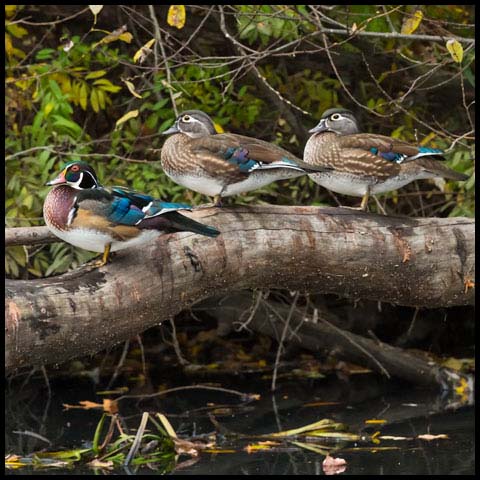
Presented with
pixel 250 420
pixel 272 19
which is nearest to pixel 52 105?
pixel 272 19

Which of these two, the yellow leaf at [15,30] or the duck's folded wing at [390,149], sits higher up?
the yellow leaf at [15,30]

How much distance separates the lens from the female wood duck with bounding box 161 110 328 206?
2.99 m

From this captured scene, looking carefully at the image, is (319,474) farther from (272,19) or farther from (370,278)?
(272,19)

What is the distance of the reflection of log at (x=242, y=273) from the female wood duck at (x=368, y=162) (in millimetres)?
96

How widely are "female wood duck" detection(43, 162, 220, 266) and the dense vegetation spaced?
1.74 meters

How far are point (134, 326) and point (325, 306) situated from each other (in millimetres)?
3207

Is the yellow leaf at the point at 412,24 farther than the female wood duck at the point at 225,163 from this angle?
Yes

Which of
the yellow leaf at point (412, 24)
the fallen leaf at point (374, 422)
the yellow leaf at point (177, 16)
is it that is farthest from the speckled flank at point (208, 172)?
the fallen leaf at point (374, 422)

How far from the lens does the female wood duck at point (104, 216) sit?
2625mm

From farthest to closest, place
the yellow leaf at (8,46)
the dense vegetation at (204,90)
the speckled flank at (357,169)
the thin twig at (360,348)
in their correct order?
the thin twig at (360,348)
the yellow leaf at (8,46)
the dense vegetation at (204,90)
the speckled flank at (357,169)

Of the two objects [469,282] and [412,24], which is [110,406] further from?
[412,24]

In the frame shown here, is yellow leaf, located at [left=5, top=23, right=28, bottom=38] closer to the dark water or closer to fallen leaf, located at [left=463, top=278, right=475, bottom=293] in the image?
the dark water

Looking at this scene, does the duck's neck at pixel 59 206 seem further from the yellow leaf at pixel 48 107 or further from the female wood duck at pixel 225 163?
the yellow leaf at pixel 48 107

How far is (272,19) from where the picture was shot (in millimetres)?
4426
